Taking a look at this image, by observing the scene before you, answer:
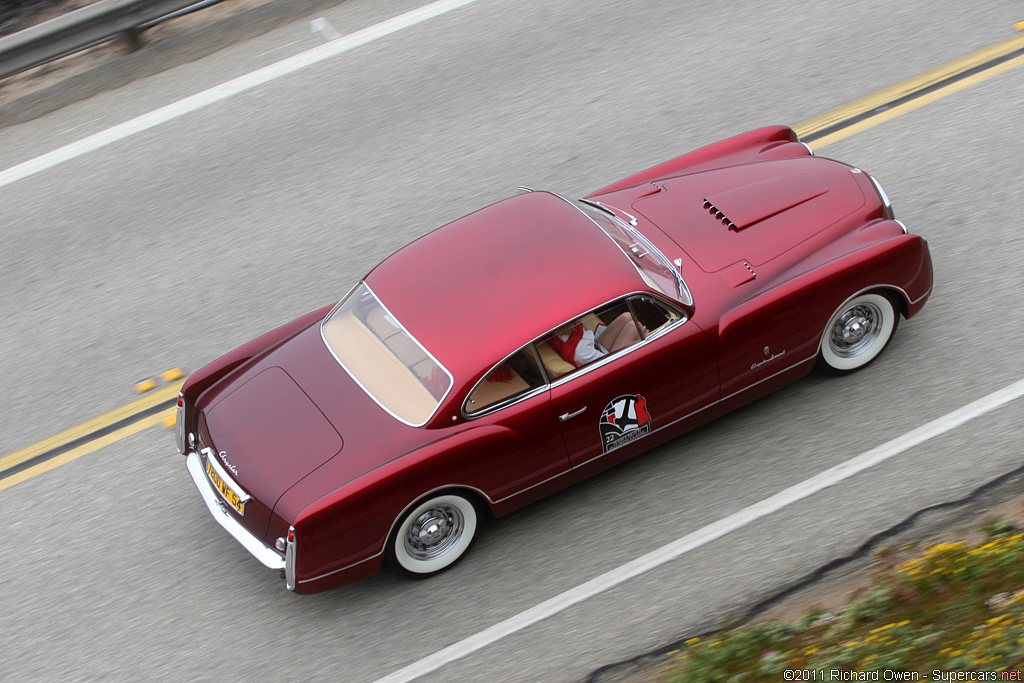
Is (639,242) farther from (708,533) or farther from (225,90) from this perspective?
(225,90)

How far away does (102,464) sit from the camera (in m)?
6.58

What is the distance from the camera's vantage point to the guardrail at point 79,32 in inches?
388

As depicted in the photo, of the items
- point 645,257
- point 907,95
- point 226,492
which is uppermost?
point 907,95

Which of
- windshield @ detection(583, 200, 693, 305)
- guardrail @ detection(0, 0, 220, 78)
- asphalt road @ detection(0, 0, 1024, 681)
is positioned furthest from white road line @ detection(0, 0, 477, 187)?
windshield @ detection(583, 200, 693, 305)

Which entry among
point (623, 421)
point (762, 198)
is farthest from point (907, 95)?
point (623, 421)

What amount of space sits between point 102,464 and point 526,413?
9.88 feet

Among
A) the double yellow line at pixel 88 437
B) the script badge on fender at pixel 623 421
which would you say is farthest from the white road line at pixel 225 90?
the script badge on fender at pixel 623 421

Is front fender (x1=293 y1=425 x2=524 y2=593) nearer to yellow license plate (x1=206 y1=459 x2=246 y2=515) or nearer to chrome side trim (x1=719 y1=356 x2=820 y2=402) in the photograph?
yellow license plate (x1=206 y1=459 x2=246 y2=515)

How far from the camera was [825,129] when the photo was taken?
8273 millimetres

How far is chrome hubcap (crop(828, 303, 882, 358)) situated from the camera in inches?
245

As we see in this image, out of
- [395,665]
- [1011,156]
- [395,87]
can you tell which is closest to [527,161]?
[395,87]

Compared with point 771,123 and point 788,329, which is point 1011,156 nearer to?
point 771,123

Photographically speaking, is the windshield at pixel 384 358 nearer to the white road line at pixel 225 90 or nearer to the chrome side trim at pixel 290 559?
the chrome side trim at pixel 290 559

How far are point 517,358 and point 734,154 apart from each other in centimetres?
267
